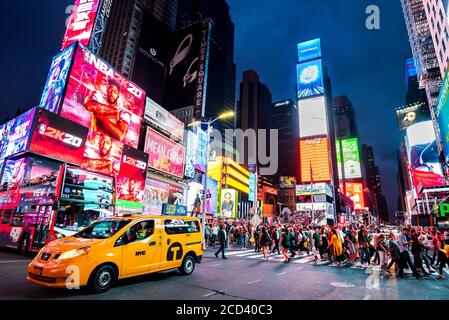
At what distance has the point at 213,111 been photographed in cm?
11806

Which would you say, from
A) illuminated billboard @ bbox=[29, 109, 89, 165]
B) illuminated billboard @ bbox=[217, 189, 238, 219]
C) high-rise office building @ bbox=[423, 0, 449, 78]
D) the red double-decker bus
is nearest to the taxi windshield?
the red double-decker bus

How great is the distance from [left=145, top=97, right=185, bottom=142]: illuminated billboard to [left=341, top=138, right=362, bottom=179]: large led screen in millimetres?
144196

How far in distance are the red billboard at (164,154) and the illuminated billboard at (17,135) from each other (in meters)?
14.1

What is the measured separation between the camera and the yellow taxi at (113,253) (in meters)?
5.56

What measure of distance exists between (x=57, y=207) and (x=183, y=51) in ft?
174

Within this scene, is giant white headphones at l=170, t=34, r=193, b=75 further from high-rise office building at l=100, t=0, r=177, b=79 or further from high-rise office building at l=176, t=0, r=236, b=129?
high-rise office building at l=176, t=0, r=236, b=129

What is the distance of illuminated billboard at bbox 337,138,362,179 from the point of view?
6112 inches

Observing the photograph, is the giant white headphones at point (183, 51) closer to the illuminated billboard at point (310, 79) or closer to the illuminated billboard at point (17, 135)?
the illuminated billboard at point (17, 135)

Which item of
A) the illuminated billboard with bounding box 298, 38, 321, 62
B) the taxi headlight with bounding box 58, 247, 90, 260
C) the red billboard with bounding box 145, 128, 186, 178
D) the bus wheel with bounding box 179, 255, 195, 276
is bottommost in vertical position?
the bus wheel with bounding box 179, 255, 195, 276

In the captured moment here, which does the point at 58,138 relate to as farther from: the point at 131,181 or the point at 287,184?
the point at 287,184

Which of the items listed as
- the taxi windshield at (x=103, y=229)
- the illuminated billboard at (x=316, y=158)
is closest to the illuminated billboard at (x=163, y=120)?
the taxi windshield at (x=103, y=229)
